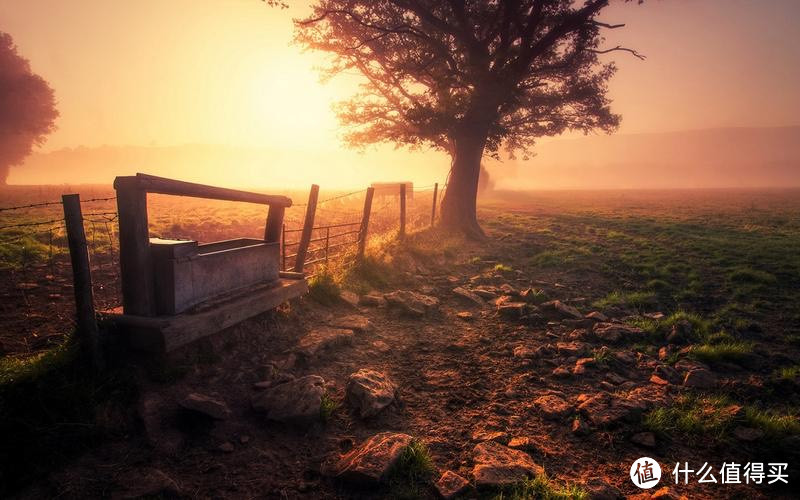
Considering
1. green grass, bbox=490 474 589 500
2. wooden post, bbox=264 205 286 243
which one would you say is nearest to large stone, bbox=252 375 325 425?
green grass, bbox=490 474 589 500

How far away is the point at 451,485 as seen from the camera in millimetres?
2797

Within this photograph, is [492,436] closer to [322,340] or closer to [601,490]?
[601,490]

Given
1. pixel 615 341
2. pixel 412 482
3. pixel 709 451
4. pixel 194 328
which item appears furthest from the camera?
pixel 615 341

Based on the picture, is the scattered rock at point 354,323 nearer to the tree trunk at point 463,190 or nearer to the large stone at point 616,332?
the large stone at point 616,332

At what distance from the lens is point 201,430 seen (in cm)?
332

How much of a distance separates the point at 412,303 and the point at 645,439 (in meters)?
4.14

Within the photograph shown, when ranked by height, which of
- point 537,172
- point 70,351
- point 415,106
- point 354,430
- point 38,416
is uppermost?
point 537,172

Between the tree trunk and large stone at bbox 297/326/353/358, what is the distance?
10.6 metres

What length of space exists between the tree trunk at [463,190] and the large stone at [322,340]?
10.6m

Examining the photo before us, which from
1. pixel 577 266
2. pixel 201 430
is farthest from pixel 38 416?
pixel 577 266

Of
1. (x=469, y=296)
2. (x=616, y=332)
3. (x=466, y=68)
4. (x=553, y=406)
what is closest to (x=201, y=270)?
(x=553, y=406)

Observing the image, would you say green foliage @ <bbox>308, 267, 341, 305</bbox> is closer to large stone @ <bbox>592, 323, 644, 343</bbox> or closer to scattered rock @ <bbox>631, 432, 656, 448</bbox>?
large stone @ <bbox>592, 323, 644, 343</bbox>

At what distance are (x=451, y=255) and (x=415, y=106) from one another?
641 centimetres

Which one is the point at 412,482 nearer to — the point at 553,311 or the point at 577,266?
the point at 553,311
